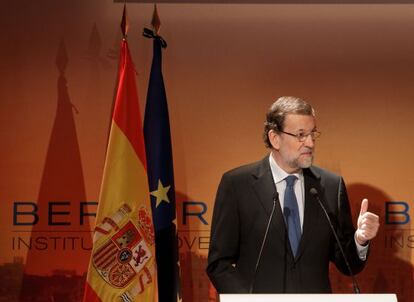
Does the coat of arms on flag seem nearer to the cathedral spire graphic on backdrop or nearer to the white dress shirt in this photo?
the cathedral spire graphic on backdrop

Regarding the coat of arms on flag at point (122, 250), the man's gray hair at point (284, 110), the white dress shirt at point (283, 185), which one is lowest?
the coat of arms on flag at point (122, 250)

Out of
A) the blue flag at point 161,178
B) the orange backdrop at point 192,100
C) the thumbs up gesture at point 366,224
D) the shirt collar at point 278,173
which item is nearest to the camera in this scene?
the thumbs up gesture at point 366,224

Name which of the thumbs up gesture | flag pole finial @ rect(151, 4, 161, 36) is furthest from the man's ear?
flag pole finial @ rect(151, 4, 161, 36)

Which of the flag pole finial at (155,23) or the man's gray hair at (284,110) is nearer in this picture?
the man's gray hair at (284,110)

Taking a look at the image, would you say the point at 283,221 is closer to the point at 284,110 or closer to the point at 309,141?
the point at 309,141

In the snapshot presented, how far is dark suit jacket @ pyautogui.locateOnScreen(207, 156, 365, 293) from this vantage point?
2971 mm

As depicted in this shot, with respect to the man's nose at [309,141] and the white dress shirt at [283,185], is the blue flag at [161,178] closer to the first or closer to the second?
the white dress shirt at [283,185]

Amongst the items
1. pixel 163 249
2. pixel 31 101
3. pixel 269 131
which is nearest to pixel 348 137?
pixel 269 131

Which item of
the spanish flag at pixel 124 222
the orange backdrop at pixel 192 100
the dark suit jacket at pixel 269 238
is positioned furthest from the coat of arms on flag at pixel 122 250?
the dark suit jacket at pixel 269 238

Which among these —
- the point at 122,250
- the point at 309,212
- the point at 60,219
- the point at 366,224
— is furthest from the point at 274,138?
the point at 60,219

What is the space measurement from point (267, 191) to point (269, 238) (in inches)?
9.0

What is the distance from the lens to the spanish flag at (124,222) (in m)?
3.58

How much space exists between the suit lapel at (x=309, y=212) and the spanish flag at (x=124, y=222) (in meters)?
1.02

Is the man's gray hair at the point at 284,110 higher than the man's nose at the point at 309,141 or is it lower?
higher
